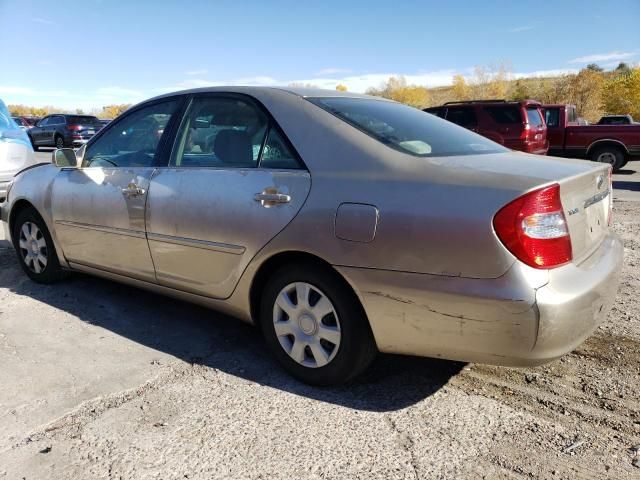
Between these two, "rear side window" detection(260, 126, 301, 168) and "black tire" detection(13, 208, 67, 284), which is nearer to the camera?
"rear side window" detection(260, 126, 301, 168)

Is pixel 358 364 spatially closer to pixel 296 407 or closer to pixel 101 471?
pixel 296 407

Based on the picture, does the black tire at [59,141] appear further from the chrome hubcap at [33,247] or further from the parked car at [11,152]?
the chrome hubcap at [33,247]

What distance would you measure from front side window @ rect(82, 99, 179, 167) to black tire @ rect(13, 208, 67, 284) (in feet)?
2.56

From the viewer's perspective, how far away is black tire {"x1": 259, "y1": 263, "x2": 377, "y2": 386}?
8.76ft

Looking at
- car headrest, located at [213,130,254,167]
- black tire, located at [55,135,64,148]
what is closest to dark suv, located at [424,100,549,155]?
car headrest, located at [213,130,254,167]

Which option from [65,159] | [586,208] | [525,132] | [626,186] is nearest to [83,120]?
[525,132]

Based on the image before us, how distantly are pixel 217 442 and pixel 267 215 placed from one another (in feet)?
3.77

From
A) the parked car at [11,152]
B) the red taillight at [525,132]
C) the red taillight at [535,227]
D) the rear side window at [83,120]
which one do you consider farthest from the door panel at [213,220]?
the rear side window at [83,120]

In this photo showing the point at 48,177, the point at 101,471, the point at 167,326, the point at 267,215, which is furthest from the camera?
the point at 48,177

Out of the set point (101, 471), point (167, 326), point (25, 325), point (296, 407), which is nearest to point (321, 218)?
point (296, 407)

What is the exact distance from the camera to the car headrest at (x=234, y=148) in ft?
10.3

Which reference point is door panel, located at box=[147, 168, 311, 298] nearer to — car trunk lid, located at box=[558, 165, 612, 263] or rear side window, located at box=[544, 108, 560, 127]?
car trunk lid, located at box=[558, 165, 612, 263]

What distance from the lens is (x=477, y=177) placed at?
2.38m

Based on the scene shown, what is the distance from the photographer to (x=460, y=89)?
6450 cm
